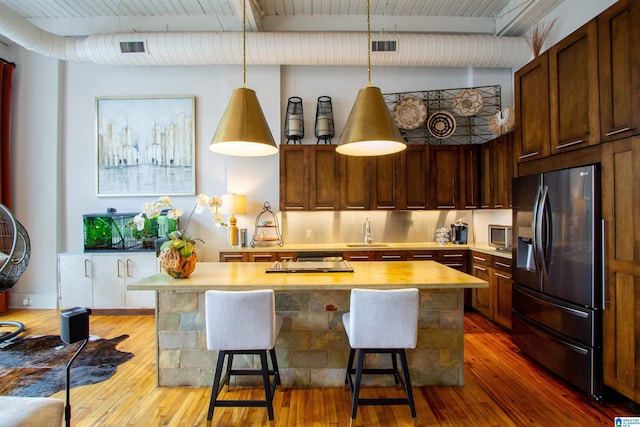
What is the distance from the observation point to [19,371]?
102 inches

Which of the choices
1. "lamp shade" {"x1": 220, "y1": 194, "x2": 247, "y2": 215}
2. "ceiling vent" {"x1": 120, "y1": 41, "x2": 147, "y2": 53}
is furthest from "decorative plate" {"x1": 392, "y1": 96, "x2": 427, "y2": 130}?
"ceiling vent" {"x1": 120, "y1": 41, "x2": 147, "y2": 53}

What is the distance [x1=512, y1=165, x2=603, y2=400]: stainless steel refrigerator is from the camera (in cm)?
209

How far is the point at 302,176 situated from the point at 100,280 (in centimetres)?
301

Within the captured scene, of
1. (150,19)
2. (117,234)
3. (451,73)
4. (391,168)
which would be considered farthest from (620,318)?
(150,19)

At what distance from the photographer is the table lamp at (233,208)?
4.12m

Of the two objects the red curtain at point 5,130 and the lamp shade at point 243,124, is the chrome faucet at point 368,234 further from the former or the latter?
the red curtain at point 5,130

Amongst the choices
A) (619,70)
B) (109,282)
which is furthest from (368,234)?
(109,282)

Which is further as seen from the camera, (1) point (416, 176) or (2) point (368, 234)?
(2) point (368, 234)

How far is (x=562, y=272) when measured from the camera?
231 centimetres

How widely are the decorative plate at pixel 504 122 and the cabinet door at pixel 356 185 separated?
1.62m

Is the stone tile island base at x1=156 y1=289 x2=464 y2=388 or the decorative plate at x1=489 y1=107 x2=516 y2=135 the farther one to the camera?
the decorative plate at x1=489 y1=107 x2=516 y2=135

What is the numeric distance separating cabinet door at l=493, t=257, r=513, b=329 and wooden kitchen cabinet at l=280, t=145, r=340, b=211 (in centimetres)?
215

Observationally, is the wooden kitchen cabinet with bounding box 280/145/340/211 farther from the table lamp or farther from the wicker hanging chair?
the wicker hanging chair

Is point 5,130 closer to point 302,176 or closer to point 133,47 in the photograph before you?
point 133,47
